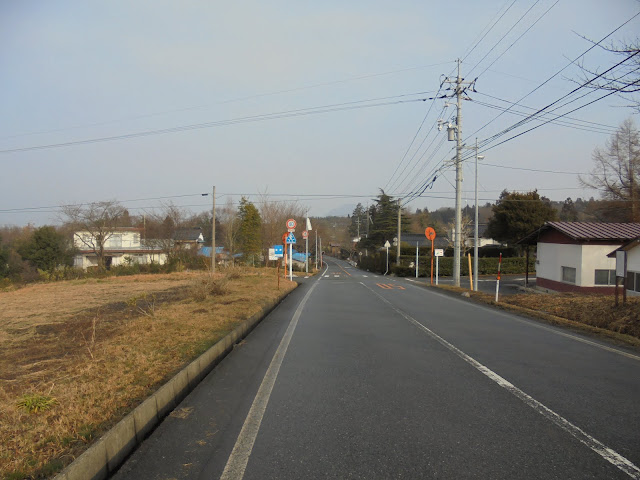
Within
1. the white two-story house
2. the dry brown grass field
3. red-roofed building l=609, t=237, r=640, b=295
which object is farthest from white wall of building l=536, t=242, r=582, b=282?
the white two-story house

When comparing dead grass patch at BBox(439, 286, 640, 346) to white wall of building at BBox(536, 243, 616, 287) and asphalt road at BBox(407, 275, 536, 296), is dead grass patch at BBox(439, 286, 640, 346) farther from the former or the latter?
asphalt road at BBox(407, 275, 536, 296)

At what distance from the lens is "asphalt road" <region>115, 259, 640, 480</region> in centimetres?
335

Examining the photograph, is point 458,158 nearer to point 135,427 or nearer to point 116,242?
point 135,427

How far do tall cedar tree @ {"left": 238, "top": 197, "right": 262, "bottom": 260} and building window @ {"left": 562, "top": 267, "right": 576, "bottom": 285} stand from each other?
1083 inches

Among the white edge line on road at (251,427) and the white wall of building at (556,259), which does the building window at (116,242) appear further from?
the white edge line on road at (251,427)

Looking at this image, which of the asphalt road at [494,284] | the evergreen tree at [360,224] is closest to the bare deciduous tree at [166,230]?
the asphalt road at [494,284]

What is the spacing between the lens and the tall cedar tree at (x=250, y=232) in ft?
140

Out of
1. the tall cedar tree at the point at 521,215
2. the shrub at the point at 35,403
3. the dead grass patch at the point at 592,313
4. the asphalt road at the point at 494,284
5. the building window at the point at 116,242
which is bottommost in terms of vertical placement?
the asphalt road at the point at 494,284

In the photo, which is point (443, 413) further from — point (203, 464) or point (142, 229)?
point (142, 229)

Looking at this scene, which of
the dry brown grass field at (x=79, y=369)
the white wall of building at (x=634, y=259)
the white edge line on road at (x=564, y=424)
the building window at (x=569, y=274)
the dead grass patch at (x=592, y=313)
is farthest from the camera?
the building window at (x=569, y=274)

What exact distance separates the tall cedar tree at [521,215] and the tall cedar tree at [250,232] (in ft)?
97.9

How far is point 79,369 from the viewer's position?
226 inches

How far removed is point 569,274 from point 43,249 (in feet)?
154

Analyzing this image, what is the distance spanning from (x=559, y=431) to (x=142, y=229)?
207 ft
